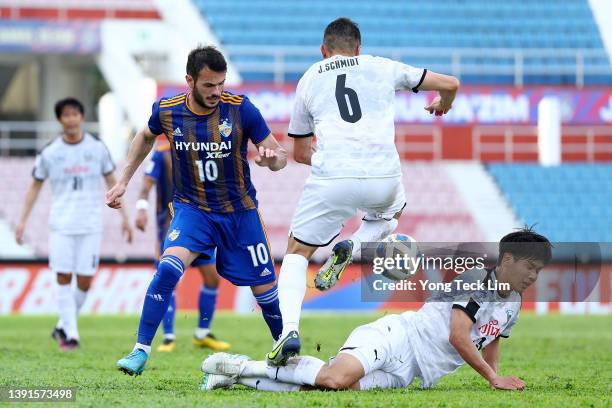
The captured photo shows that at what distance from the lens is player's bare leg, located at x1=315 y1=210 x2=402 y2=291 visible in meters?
7.30


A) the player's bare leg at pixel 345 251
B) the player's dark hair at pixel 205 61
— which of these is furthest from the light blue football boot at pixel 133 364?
the player's dark hair at pixel 205 61

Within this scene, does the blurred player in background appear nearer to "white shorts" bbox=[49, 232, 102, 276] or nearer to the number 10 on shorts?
"white shorts" bbox=[49, 232, 102, 276]

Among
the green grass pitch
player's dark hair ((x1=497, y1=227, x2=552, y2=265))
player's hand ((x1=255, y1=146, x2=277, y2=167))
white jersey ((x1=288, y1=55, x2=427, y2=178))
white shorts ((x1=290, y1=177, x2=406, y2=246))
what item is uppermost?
white jersey ((x1=288, y1=55, x2=427, y2=178))

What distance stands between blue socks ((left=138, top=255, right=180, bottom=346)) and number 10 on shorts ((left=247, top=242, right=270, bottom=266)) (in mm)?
608

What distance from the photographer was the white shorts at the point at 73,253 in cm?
1187

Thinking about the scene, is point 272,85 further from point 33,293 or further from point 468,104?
point 33,293

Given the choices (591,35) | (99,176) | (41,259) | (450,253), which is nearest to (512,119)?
(591,35)

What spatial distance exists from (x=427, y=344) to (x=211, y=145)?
1.83 meters

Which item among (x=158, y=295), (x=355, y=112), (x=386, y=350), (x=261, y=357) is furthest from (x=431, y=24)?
(x=386, y=350)

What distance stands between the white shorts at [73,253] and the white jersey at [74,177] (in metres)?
0.07

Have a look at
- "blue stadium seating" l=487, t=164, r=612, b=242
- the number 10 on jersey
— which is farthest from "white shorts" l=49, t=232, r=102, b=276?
"blue stadium seating" l=487, t=164, r=612, b=242

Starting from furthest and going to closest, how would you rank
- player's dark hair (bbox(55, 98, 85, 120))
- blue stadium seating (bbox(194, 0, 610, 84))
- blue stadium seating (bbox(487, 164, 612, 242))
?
blue stadium seating (bbox(194, 0, 610, 84)) → blue stadium seating (bbox(487, 164, 612, 242)) → player's dark hair (bbox(55, 98, 85, 120))

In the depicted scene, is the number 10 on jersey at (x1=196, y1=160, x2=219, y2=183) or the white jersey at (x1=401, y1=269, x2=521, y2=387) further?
the number 10 on jersey at (x1=196, y1=160, x2=219, y2=183)

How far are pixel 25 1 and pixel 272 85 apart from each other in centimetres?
842
